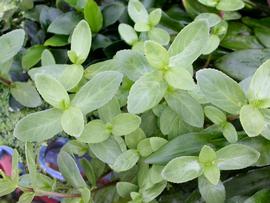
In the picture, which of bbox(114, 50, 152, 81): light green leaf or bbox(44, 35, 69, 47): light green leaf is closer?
bbox(114, 50, 152, 81): light green leaf

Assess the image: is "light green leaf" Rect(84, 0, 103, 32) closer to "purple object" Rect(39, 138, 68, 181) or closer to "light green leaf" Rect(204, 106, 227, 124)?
"purple object" Rect(39, 138, 68, 181)

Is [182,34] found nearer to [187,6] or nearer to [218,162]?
[218,162]

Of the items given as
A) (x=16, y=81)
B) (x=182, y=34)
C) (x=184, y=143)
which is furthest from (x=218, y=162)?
(x=16, y=81)

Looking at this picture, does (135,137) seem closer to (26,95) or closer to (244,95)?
(244,95)

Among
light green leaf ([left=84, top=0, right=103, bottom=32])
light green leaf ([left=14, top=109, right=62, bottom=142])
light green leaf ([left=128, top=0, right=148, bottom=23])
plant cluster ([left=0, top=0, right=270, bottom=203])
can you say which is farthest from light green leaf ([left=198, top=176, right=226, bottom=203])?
light green leaf ([left=84, top=0, right=103, bottom=32])

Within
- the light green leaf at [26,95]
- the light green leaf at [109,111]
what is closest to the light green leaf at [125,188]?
the light green leaf at [109,111]

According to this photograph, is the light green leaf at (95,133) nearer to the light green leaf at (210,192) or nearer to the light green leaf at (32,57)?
the light green leaf at (210,192)

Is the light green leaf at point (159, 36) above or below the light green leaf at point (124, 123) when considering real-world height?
above
